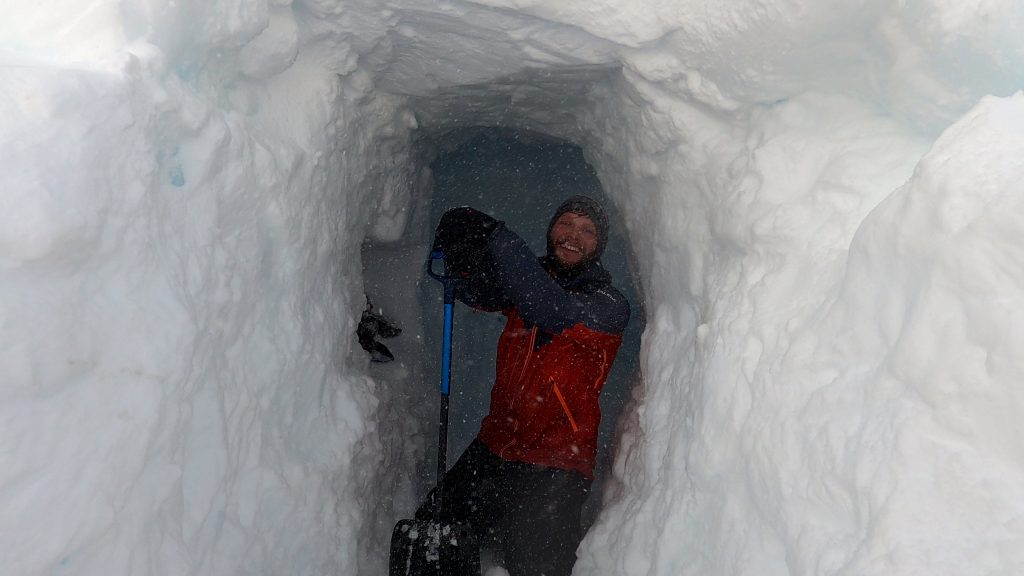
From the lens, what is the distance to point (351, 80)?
336 centimetres

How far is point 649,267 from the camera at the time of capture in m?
3.96

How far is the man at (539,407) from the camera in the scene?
3.47 meters

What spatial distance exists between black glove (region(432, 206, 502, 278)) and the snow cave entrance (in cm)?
85

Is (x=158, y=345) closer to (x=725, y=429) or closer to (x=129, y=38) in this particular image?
(x=129, y=38)

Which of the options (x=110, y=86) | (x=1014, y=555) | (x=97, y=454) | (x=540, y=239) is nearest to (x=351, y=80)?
(x=110, y=86)

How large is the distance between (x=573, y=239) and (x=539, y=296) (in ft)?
2.18

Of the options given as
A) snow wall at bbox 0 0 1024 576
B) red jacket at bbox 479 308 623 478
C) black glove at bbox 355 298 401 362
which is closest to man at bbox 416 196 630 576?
red jacket at bbox 479 308 623 478

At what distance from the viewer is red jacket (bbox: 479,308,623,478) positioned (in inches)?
140

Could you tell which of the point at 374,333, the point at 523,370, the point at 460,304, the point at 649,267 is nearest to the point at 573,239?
the point at 649,267

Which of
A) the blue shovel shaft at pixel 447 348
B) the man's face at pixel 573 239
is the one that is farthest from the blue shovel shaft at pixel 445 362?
the man's face at pixel 573 239

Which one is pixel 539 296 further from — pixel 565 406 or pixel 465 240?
pixel 565 406

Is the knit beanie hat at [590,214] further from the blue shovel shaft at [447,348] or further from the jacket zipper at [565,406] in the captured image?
the jacket zipper at [565,406]

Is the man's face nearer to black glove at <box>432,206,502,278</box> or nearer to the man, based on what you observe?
the man

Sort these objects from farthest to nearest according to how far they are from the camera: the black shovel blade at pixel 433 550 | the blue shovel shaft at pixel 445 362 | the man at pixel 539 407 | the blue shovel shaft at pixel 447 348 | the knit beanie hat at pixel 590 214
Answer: the knit beanie hat at pixel 590 214
the blue shovel shaft at pixel 447 348
the blue shovel shaft at pixel 445 362
the man at pixel 539 407
the black shovel blade at pixel 433 550
